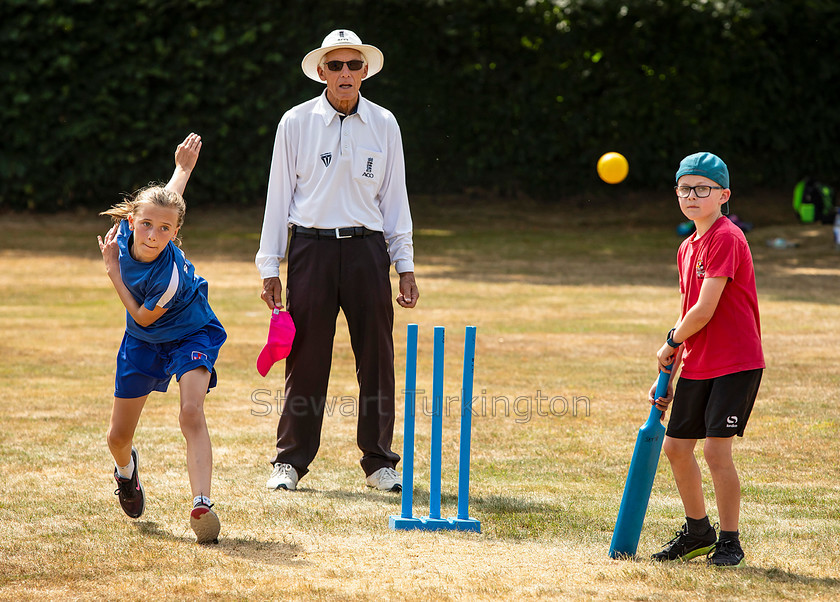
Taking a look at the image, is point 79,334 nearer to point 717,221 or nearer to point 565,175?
point 717,221

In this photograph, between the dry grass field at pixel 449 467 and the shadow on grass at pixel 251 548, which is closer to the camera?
the dry grass field at pixel 449 467

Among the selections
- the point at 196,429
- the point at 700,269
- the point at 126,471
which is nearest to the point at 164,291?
the point at 196,429

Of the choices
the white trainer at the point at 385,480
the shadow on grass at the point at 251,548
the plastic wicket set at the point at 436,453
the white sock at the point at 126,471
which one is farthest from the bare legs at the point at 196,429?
the white trainer at the point at 385,480

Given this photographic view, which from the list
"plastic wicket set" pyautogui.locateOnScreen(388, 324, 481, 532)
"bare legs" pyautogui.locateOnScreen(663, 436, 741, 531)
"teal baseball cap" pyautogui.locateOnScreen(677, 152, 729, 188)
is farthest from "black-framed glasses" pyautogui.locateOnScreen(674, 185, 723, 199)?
"plastic wicket set" pyautogui.locateOnScreen(388, 324, 481, 532)

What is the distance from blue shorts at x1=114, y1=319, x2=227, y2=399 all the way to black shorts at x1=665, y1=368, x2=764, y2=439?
77.2 inches

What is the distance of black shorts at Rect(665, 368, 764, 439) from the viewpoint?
158 inches

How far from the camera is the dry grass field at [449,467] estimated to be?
154 inches

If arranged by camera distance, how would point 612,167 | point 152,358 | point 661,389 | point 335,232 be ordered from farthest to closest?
point 612,167, point 335,232, point 152,358, point 661,389

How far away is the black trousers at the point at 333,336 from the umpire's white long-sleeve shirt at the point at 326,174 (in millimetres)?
104

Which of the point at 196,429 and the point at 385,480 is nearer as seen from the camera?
the point at 196,429

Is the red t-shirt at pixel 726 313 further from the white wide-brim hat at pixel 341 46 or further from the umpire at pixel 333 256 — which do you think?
the white wide-brim hat at pixel 341 46

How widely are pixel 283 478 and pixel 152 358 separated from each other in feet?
3.46

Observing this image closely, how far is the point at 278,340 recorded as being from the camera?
208 inches

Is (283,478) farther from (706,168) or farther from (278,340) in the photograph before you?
(706,168)
